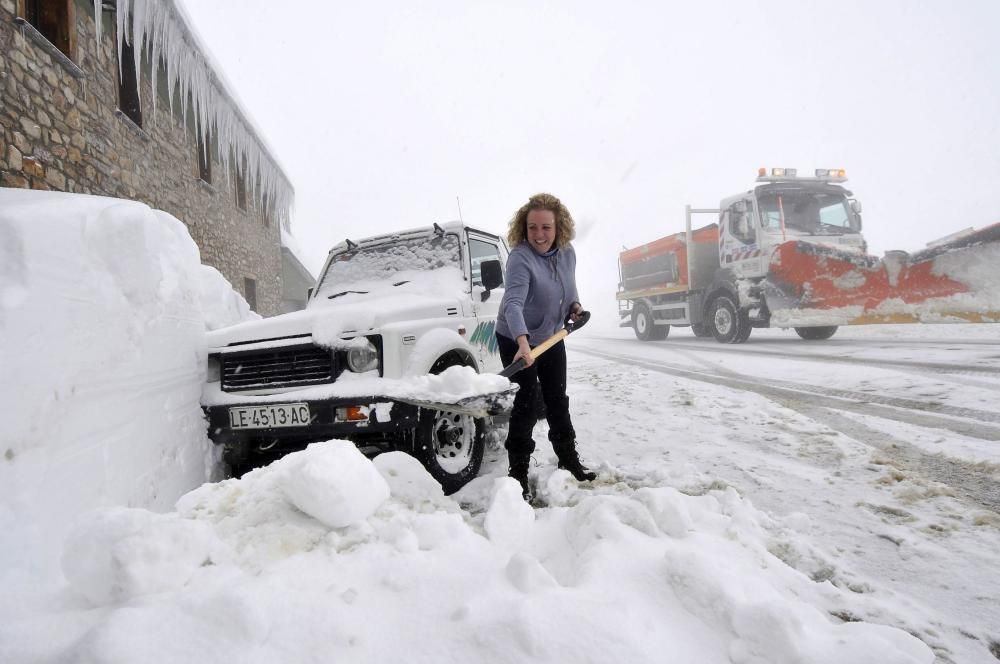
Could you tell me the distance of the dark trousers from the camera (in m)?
2.67

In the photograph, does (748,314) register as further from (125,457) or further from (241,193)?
(241,193)

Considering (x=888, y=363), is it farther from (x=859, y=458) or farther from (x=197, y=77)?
(x=197, y=77)

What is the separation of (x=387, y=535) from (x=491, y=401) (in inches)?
38.3

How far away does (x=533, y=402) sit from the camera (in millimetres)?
2729

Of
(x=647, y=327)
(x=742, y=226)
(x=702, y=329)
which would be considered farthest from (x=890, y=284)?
(x=647, y=327)

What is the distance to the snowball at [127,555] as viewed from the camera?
1232mm

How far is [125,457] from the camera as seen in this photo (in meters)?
2.14

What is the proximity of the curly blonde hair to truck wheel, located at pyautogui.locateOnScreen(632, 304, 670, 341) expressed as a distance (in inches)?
434

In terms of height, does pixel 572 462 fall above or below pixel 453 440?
below

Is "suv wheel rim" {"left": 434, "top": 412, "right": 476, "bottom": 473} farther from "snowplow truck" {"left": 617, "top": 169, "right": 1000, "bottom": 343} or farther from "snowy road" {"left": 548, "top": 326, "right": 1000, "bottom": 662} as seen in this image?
"snowplow truck" {"left": 617, "top": 169, "right": 1000, "bottom": 343}

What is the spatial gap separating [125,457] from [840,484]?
353cm

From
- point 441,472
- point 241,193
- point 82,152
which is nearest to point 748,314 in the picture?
point 441,472

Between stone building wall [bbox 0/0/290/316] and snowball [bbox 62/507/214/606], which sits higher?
stone building wall [bbox 0/0/290/316]

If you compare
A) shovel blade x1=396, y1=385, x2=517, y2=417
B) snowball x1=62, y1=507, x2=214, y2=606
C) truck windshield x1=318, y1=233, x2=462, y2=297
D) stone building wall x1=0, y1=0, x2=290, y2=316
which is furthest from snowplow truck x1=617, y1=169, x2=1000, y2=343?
stone building wall x1=0, y1=0, x2=290, y2=316
